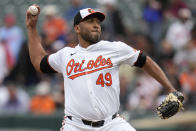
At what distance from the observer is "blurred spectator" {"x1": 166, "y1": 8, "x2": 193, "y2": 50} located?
10.7 metres

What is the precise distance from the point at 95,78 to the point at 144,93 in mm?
4328

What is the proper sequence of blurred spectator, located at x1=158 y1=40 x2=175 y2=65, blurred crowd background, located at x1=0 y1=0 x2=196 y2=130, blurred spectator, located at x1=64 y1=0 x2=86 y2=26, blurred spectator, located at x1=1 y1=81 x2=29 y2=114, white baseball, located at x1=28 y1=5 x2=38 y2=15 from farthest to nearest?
blurred spectator, located at x1=64 y1=0 x2=86 y2=26
blurred spectator, located at x1=1 y1=81 x2=29 y2=114
blurred spectator, located at x1=158 y1=40 x2=175 y2=65
blurred crowd background, located at x1=0 y1=0 x2=196 y2=130
white baseball, located at x1=28 y1=5 x2=38 y2=15

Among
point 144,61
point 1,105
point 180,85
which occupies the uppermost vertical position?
point 144,61

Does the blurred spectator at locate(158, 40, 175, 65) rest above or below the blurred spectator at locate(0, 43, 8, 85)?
above

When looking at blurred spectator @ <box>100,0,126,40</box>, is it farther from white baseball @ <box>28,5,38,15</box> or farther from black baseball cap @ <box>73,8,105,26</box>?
black baseball cap @ <box>73,8,105,26</box>

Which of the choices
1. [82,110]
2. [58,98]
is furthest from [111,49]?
[58,98]

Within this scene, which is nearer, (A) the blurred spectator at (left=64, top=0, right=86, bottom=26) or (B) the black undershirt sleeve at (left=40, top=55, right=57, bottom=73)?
(B) the black undershirt sleeve at (left=40, top=55, right=57, bottom=73)

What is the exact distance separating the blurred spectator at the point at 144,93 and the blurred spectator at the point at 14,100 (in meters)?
2.37

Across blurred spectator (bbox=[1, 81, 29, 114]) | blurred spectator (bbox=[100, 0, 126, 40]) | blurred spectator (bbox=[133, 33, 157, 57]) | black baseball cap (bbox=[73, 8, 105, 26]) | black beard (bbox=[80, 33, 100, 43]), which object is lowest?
blurred spectator (bbox=[1, 81, 29, 114])

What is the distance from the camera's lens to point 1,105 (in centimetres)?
1123

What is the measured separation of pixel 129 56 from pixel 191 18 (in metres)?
6.42

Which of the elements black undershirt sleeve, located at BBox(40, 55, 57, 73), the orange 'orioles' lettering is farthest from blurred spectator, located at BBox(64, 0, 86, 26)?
the orange 'orioles' lettering

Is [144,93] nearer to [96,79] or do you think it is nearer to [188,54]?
[188,54]

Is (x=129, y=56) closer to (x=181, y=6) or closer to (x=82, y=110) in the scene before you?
(x=82, y=110)
